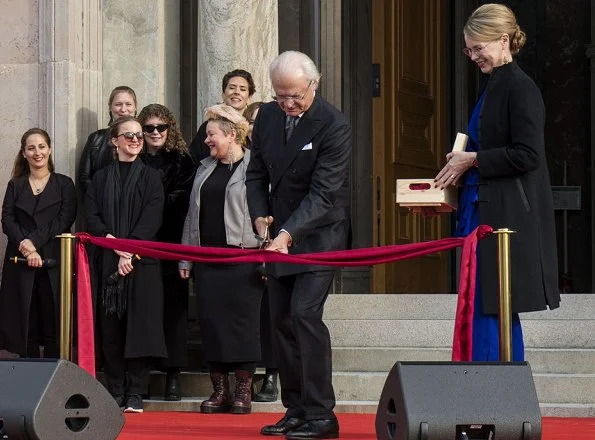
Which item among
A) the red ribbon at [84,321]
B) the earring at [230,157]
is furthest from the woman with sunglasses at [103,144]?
the red ribbon at [84,321]

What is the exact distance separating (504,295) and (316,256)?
898 millimetres

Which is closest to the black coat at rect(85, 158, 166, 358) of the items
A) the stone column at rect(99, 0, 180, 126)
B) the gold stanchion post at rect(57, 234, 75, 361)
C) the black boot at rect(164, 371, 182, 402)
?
the black boot at rect(164, 371, 182, 402)

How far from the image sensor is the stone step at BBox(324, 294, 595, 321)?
9.73m

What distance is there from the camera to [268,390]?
29.0 ft

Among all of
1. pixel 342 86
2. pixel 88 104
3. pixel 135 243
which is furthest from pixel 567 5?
pixel 135 243

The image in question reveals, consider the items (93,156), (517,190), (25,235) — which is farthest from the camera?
(93,156)

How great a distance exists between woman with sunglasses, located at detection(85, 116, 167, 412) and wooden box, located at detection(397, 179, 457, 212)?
2.51 meters

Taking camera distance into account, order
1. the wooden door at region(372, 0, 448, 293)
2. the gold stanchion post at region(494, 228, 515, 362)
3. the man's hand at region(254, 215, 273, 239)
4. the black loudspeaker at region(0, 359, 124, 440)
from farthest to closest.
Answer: the wooden door at region(372, 0, 448, 293), the man's hand at region(254, 215, 273, 239), the gold stanchion post at region(494, 228, 515, 362), the black loudspeaker at region(0, 359, 124, 440)

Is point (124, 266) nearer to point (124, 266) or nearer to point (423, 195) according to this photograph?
point (124, 266)

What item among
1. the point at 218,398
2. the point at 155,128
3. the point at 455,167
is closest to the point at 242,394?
the point at 218,398

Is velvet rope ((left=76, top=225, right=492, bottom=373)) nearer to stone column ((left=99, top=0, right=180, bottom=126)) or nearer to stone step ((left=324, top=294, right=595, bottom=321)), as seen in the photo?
stone step ((left=324, top=294, right=595, bottom=321))

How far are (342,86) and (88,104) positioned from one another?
122 inches

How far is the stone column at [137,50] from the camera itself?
10250 mm

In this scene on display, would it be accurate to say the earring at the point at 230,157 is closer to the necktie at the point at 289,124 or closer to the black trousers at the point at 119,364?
the black trousers at the point at 119,364
